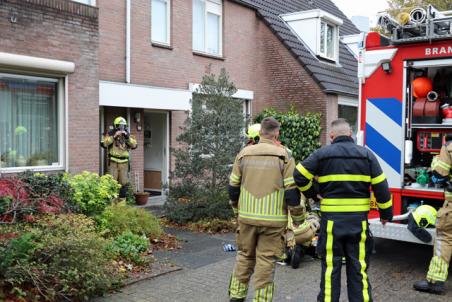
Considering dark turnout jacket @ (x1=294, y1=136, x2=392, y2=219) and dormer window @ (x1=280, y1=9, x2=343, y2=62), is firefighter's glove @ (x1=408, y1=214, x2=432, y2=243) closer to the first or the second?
dark turnout jacket @ (x1=294, y1=136, x2=392, y2=219)

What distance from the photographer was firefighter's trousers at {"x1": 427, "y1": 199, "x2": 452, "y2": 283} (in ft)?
17.6

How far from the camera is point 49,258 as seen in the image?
15.9ft

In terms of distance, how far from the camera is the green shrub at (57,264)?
14.9 ft

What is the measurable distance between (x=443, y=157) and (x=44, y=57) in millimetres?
6263

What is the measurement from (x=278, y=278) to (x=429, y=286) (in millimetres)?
1665

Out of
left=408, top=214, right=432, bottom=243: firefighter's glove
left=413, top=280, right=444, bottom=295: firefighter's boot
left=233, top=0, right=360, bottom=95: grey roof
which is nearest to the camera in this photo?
left=413, top=280, right=444, bottom=295: firefighter's boot

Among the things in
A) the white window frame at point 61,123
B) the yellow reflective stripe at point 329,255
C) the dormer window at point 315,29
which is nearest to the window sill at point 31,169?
the white window frame at point 61,123

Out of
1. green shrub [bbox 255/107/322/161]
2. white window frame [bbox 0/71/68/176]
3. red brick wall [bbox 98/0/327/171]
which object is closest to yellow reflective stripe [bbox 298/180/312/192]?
white window frame [bbox 0/71/68/176]

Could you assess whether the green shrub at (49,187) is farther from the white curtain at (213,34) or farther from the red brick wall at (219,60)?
the white curtain at (213,34)

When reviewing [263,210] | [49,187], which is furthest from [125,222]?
[263,210]

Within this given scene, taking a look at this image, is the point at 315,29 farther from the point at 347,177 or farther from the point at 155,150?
the point at 347,177

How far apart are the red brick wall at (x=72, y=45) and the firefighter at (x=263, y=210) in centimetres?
503

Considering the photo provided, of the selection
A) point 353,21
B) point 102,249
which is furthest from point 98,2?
point 353,21

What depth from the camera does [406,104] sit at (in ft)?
20.5
